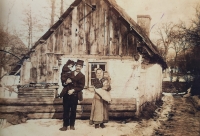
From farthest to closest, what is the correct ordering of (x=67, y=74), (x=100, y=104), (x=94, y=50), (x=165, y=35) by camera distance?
(x=94, y=50) < (x=67, y=74) < (x=100, y=104) < (x=165, y=35)

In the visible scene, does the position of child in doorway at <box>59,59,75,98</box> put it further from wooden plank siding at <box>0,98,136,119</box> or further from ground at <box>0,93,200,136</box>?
ground at <box>0,93,200,136</box>

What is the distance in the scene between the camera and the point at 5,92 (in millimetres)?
4070

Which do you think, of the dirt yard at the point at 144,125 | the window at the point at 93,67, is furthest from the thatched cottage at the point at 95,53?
Result: the dirt yard at the point at 144,125

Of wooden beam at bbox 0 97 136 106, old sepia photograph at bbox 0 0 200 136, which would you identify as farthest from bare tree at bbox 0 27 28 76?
wooden beam at bbox 0 97 136 106

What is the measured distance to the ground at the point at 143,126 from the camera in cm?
365

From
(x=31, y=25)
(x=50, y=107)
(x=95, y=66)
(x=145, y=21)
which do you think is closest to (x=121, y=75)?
(x=95, y=66)

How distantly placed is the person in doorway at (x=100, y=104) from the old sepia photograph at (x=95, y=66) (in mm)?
18

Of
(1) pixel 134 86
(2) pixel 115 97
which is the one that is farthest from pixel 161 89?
(2) pixel 115 97

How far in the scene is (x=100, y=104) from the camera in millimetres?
3926

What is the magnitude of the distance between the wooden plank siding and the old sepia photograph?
18 millimetres

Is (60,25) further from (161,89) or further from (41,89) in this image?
(161,89)

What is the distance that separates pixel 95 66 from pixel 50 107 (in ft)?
3.81

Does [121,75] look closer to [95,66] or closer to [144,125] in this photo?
[95,66]

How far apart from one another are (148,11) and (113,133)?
7.23ft
